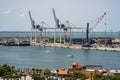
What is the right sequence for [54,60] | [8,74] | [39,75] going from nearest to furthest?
[8,74], [39,75], [54,60]

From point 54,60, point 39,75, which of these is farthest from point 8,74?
point 54,60

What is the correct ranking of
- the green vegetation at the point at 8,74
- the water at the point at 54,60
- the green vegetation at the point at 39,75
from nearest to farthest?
the green vegetation at the point at 39,75 < the green vegetation at the point at 8,74 < the water at the point at 54,60

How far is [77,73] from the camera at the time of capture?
863 inches

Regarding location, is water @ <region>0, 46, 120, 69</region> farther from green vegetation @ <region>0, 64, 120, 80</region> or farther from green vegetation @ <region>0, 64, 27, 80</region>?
green vegetation @ <region>0, 64, 27, 80</region>

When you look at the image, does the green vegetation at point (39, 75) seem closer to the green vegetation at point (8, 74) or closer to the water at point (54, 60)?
the green vegetation at point (8, 74)

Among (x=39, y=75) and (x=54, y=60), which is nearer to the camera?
(x=39, y=75)

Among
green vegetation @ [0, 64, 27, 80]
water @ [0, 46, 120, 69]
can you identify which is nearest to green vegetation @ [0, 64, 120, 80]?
green vegetation @ [0, 64, 27, 80]

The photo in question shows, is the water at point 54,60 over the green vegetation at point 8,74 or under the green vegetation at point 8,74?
under

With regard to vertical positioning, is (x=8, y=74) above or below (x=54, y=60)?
above

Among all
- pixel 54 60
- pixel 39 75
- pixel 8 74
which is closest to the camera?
pixel 8 74

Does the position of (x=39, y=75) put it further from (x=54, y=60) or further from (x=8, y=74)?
(x=54, y=60)

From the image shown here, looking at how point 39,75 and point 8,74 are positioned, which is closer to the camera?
point 8,74

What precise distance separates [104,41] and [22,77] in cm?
4738

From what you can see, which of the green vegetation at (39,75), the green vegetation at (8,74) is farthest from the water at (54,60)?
the green vegetation at (8,74)
